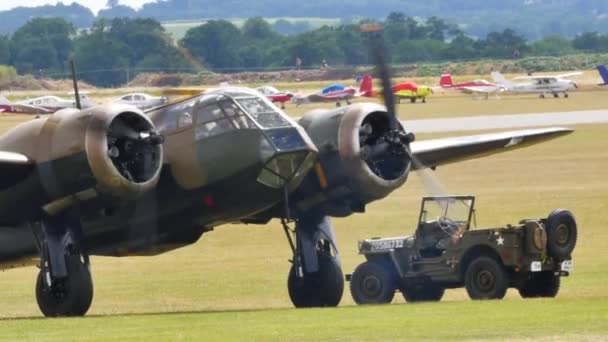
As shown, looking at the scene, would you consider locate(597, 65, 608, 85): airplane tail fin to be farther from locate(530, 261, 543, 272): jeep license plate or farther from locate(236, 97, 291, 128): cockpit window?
locate(236, 97, 291, 128): cockpit window

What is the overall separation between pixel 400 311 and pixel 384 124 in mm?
4568

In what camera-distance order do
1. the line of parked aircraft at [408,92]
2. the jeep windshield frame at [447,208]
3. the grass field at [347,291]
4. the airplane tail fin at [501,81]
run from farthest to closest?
the airplane tail fin at [501,81], the line of parked aircraft at [408,92], the jeep windshield frame at [447,208], the grass field at [347,291]

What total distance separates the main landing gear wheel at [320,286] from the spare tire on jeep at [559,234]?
3.94 m

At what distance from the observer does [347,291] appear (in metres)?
35.9

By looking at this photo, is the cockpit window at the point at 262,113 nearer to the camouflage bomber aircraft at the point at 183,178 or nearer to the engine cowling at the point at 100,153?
the camouflage bomber aircraft at the point at 183,178

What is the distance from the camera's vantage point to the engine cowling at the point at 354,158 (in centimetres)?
2853

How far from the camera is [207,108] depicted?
91.1 ft

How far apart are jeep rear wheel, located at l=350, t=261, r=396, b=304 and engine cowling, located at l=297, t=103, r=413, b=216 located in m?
1.75

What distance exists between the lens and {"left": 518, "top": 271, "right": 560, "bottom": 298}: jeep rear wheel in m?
28.9

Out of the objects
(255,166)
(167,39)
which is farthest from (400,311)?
(167,39)

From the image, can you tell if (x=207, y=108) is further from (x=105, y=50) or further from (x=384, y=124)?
(x=105, y=50)

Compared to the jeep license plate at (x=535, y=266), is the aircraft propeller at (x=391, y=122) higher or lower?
higher

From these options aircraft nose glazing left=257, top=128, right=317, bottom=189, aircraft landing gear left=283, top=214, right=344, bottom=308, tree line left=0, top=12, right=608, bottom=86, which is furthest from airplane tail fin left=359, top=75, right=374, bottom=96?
aircraft nose glazing left=257, top=128, right=317, bottom=189

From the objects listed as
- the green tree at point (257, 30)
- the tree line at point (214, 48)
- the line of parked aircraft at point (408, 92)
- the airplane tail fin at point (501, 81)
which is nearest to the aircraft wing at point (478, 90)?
the line of parked aircraft at point (408, 92)
